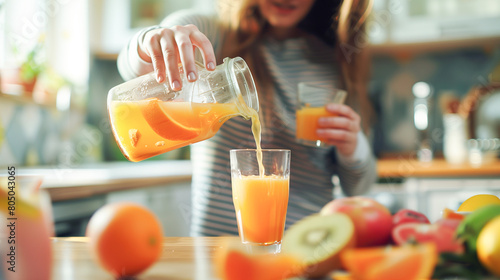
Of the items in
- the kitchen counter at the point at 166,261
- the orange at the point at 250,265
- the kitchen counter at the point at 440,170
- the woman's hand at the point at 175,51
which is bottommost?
the kitchen counter at the point at 166,261

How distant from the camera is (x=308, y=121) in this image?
3.77 feet

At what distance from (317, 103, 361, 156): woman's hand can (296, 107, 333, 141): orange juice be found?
0.07 ft

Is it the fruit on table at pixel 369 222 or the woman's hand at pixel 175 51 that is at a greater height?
the woman's hand at pixel 175 51

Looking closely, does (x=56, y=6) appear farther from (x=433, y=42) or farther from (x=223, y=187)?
(x=433, y=42)

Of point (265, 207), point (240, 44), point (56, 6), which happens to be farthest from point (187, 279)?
point (56, 6)

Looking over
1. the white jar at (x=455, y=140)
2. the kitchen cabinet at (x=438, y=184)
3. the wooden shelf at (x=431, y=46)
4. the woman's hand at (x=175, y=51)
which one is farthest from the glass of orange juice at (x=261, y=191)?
the wooden shelf at (x=431, y=46)

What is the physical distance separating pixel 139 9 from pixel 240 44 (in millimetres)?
1785

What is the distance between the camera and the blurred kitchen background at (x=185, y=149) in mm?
2121

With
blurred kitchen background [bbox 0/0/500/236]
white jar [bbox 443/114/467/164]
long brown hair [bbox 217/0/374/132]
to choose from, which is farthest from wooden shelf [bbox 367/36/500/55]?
long brown hair [bbox 217/0/374/132]

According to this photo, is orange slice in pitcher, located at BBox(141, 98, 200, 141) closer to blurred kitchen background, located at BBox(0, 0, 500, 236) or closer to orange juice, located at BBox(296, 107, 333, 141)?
orange juice, located at BBox(296, 107, 333, 141)

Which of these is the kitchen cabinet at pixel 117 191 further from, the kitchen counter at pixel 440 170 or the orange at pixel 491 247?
the orange at pixel 491 247

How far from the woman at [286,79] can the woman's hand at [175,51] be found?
1.45 feet

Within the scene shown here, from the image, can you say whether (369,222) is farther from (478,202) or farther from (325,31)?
(325,31)

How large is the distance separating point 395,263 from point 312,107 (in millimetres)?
761
